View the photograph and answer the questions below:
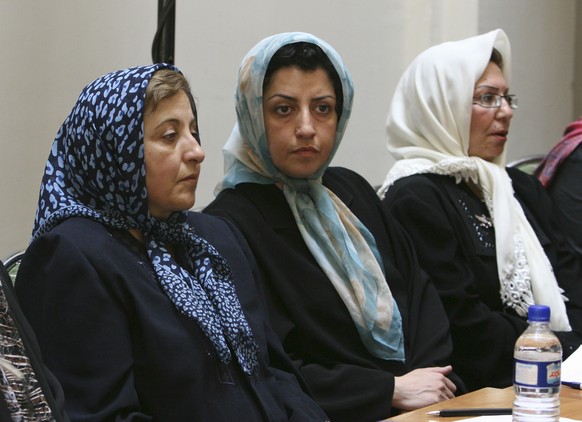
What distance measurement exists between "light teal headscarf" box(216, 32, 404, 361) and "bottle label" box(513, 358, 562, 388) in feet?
3.26

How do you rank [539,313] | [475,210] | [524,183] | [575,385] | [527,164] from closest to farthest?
[539,313] → [575,385] → [475,210] → [524,183] → [527,164]

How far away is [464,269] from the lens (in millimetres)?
3373

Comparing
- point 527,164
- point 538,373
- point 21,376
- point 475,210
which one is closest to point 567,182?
point 527,164

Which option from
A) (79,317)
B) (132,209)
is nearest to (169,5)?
(132,209)

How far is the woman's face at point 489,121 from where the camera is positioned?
3713 millimetres

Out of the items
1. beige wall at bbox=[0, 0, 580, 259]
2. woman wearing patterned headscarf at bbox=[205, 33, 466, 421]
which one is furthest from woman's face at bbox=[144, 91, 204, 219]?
beige wall at bbox=[0, 0, 580, 259]

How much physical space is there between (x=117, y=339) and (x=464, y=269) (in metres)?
1.53

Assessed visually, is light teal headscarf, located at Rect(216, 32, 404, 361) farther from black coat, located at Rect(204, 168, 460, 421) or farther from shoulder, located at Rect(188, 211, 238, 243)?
shoulder, located at Rect(188, 211, 238, 243)

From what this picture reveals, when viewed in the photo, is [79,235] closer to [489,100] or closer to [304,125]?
[304,125]

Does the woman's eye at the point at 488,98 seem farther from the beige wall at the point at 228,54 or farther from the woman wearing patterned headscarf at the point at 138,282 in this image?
the woman wearing patterned headscarf at the point at 138,282

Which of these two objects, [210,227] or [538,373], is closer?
[538,373]

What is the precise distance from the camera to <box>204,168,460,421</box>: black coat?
108 inches

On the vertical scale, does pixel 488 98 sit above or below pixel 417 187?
above

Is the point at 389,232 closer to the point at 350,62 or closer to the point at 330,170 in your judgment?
the point at 330,170
